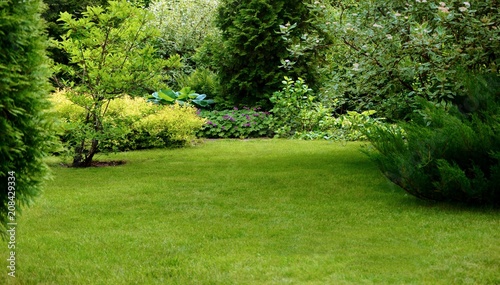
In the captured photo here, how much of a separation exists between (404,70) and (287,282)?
426 centimetres

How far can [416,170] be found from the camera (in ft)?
22.3

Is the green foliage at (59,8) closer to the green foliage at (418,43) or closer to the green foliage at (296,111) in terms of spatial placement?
the green foliage at (296,111)

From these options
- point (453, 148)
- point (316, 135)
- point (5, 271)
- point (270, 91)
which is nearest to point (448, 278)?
point (453, 148)

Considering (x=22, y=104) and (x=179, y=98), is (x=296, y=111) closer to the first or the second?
(x=179, y=98)

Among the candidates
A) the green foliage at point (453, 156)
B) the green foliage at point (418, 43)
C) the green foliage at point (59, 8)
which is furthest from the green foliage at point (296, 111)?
the green foliage at point (59, 8)

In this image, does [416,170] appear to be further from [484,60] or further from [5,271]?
[5,271]

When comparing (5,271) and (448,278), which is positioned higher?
(448,278)

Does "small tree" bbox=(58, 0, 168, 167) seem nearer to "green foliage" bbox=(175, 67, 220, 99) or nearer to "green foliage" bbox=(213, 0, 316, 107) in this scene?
"green foliage" bbox=(213, 0, 316, 107)

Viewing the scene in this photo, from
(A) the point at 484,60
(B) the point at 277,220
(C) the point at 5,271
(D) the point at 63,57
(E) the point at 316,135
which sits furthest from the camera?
(D) the point at 63,57

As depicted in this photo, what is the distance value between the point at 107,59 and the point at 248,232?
5.16 metres

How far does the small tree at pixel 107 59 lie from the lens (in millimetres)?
9773

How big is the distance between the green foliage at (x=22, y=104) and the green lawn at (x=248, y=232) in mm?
818

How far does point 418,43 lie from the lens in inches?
290

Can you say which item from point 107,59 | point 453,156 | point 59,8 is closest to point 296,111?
point 107,59
